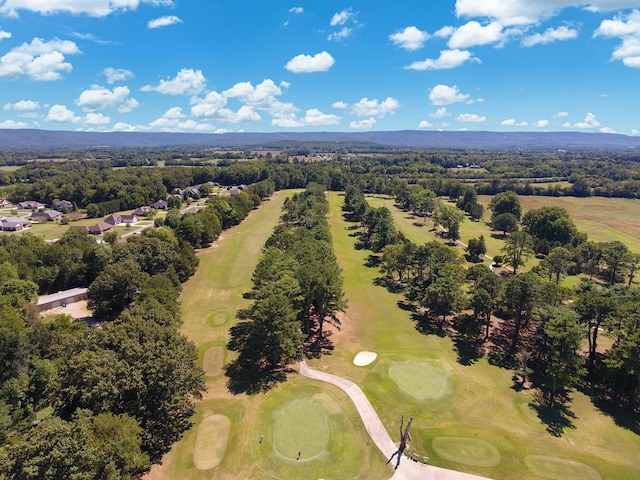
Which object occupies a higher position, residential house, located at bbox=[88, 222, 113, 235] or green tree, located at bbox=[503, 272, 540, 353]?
green tree, located at bbox=[503, 272, 540, 353]

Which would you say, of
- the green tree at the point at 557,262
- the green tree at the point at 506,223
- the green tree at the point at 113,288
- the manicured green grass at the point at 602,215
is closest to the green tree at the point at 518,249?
the green tree at the point at 557,262

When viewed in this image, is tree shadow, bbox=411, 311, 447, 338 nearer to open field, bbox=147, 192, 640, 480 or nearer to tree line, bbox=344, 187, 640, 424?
tree line, bbox=344, 187, 640, 424

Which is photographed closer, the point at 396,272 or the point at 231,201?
the point at 396,272

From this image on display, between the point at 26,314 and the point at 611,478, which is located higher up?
the point at 26,314

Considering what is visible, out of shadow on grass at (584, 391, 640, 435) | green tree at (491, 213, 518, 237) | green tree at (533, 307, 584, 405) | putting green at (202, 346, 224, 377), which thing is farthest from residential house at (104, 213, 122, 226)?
shadow on grass at (584, 391, 640, 435)

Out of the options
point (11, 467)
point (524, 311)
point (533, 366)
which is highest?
point (11, 467)

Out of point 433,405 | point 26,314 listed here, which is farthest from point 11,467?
point 433,405

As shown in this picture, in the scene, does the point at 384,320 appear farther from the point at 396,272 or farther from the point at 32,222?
the point at 32,222
